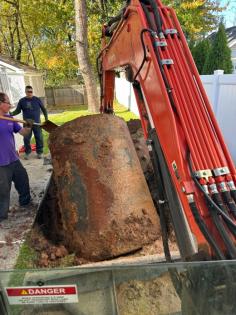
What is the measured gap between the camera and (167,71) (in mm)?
2375

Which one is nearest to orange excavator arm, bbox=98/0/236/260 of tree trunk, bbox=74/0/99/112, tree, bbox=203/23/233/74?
tree, bbox=203/23/233/74

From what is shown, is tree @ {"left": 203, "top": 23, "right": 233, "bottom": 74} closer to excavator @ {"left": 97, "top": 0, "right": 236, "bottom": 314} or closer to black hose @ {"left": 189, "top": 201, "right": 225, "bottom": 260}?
excavator @ {"left": 97, "top": 0, "right": 236, "bottom": 314}

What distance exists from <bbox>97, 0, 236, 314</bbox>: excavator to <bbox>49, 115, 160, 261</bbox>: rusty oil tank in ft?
3.44

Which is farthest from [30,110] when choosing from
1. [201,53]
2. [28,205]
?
[201,53]

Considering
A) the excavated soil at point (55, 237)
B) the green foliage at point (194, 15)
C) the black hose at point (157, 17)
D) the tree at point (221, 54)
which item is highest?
the green foliage at point (194, 15)

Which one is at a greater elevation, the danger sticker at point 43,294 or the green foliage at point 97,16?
the green foliage at point 97,16

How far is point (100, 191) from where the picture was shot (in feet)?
12.7

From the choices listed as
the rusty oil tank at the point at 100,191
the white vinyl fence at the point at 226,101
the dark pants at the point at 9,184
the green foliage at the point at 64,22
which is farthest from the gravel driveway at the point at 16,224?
the green foliage at the point at 64,22

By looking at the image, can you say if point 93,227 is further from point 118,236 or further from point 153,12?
point 153,12

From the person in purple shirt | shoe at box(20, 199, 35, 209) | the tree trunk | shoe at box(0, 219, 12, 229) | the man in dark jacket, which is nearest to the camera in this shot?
shoe at box(0, 219, 12, 229)

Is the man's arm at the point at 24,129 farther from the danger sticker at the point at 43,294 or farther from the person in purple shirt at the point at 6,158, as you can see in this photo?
the danger sticker at the point at 43,294

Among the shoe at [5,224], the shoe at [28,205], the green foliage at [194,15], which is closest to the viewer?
the shoe at [5,224]

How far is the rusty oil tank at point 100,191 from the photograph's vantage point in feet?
12.4

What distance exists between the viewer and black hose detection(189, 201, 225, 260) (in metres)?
1.95
